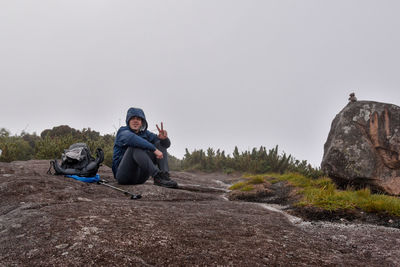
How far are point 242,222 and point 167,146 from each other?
110 inches

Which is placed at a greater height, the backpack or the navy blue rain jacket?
the navy blue rain jacket

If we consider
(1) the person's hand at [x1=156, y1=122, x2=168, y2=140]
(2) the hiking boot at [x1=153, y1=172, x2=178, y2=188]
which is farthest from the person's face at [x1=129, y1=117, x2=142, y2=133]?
(2) the hiking boot at [x1=153, y1=172, x2=178, y2=188]

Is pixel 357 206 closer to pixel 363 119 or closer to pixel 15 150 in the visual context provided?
pixel 363 119

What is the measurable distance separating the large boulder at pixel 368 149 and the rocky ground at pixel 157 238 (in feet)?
9.66

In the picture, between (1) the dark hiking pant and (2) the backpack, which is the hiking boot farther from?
(2) the backpack

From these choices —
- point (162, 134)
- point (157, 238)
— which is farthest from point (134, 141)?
point (157, 238)

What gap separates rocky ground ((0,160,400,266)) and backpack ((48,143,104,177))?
140cm

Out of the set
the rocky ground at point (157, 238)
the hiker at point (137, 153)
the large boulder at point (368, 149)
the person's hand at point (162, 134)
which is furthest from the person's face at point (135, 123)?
the large boulder at point (368, 149)

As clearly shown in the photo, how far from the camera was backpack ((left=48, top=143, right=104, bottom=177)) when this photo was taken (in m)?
4.86

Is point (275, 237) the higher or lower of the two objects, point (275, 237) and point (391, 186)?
the lower

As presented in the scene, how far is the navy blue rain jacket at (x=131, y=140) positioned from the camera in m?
4.40

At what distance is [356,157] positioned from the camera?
5.91m

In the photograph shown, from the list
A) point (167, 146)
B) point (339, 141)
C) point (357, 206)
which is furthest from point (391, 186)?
point (167, 146)

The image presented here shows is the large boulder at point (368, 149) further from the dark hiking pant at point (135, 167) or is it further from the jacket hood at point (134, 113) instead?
the jacket hood at point (134, 113)
